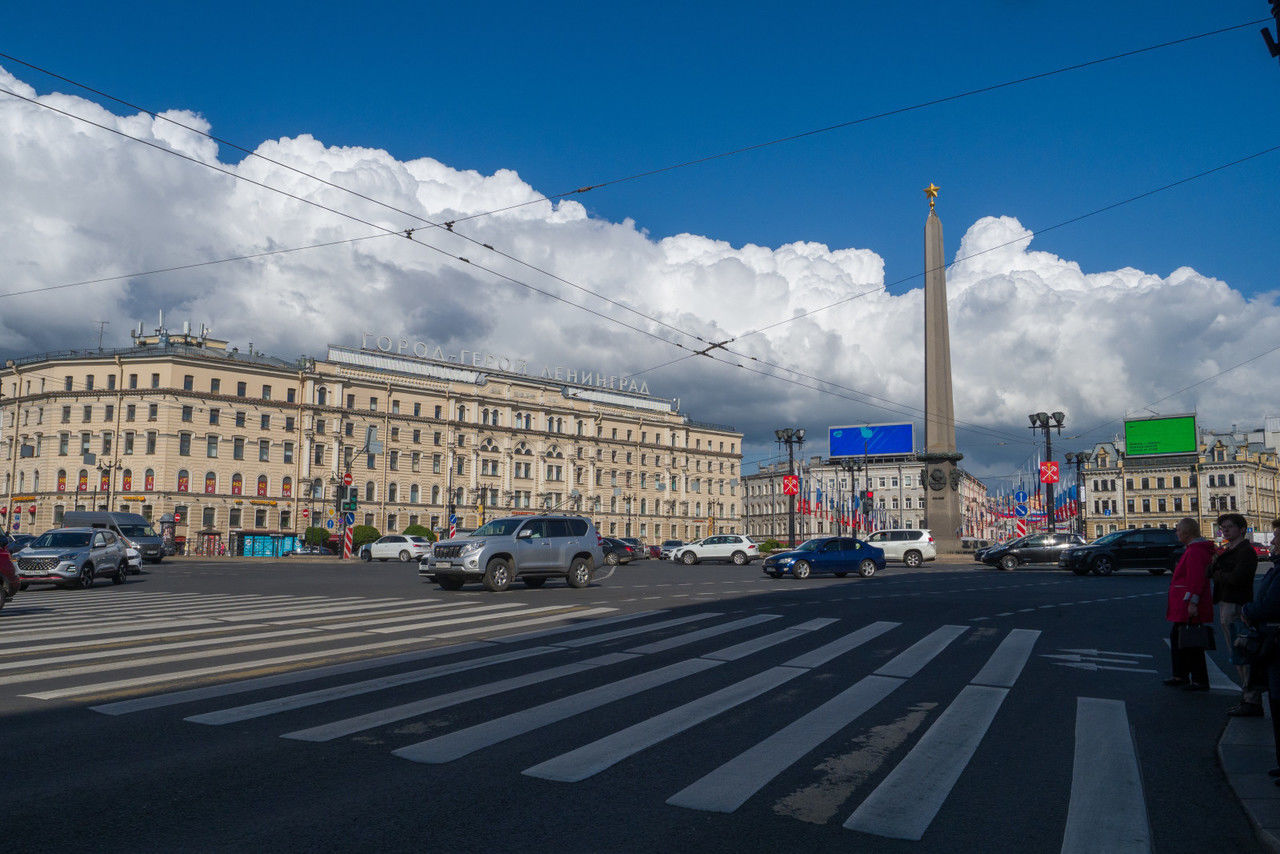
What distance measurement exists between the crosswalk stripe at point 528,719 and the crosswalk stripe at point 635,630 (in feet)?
7.66

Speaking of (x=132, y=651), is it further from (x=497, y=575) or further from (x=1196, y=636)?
(x=1196, y=636)

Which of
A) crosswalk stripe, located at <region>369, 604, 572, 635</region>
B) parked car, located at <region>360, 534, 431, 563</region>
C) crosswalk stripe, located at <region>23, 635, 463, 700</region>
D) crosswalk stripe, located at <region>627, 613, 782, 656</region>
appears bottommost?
parked car, located at <region>360, 534, 431, 563</region>

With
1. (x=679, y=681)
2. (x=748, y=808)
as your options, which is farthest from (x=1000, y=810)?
(x=679, y=681)

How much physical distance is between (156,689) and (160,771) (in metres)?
3.14

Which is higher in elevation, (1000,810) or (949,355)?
(949,355)

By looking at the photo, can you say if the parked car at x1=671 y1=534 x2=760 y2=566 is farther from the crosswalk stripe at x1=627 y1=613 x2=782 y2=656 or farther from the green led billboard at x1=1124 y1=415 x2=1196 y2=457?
the green led billboard at x1=1124 y1=415 x2=1196 y2=457

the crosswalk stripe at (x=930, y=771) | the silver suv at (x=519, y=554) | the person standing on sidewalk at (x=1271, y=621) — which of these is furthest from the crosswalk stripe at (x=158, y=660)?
the person standing on sidewalk at (x=1271, y=621)

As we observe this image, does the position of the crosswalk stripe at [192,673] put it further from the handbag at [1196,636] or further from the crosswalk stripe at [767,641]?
the handbag at [1196,636]

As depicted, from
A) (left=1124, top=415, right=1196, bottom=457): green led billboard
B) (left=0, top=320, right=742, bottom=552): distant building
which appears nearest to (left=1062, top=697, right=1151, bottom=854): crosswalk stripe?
(left=0, top=320, right=742, bottom=552): distant building

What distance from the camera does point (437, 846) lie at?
4.62 m

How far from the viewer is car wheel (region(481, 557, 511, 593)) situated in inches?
865

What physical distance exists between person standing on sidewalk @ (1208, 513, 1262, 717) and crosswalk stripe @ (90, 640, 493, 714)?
800 centimetres

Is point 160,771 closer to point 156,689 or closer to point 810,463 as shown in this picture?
point 156,689

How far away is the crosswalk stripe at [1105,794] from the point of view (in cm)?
488
